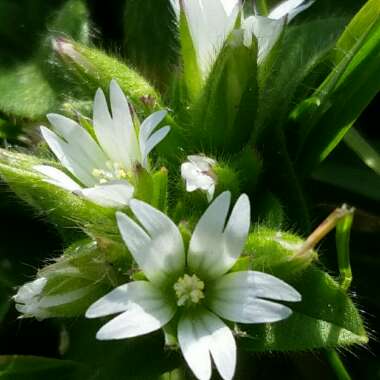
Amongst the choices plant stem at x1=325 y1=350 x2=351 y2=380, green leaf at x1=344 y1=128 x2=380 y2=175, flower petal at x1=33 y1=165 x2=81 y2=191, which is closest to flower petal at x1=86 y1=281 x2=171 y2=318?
flower petal at x1=33 y1=165 x2=81 y2=191

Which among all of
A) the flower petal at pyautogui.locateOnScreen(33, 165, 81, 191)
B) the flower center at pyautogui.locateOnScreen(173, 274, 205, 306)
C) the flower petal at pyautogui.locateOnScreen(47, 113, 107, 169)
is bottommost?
the flower center at pyautogui.locateOnScreen(173, 274, 205, 306)

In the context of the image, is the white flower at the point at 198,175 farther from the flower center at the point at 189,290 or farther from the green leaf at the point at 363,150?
the green leaf at the point at 363,150

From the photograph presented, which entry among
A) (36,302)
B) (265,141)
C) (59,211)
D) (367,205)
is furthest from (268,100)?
(36,302)

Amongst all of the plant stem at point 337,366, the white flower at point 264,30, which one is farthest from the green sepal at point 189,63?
the plant stem at point 337,366

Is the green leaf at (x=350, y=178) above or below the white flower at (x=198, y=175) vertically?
below

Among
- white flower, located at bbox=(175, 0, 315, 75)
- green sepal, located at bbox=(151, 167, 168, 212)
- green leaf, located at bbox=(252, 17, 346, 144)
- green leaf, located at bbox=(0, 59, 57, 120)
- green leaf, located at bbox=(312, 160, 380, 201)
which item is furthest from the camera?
green leaf, located at bbox=(0, 59, 57, 120)

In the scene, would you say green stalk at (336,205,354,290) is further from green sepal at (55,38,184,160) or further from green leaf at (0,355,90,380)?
green leaf at (0,355,90,380)
